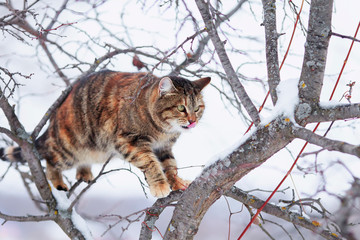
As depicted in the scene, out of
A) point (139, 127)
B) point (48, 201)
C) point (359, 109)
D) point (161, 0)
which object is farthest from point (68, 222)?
point (359, 109)

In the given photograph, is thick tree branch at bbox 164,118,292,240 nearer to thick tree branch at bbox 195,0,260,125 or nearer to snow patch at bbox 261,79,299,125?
snow patch at bbox 261,79,299,125

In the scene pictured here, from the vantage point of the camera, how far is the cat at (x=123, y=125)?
10.7 feet

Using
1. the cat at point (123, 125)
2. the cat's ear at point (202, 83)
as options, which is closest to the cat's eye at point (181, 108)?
the cat at point (123, 125)

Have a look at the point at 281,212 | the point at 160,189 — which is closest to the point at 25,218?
the point at 160,189

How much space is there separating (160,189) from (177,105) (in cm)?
74

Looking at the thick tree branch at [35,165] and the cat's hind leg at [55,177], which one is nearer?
the thick tree branch at [35,165]

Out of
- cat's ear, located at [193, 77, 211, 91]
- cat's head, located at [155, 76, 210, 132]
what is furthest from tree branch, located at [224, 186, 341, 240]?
cat's ear, located at [193, 77, 211, 91]

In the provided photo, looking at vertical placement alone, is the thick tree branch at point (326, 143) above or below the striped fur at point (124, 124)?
below

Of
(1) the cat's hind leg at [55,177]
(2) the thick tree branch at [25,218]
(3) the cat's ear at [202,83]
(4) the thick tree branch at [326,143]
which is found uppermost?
(3) the cat's ear at [202,83]

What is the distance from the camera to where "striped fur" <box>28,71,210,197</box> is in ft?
10.7

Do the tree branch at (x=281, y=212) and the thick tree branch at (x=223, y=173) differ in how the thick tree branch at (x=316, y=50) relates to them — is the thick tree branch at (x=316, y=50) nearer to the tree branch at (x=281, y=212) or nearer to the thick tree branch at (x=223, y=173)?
the thick tree branch at (x=223, y=173)

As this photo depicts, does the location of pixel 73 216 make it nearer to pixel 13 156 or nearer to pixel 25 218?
pixel 25 218

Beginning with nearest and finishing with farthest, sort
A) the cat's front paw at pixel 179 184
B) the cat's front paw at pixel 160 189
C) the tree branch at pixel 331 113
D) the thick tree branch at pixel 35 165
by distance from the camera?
the tree branch at pixel 331 113 < the thick tree branch at pixel 35 165 < the cat's front paw at pixel 160 189 < the cat's front paw at pixel 179 184

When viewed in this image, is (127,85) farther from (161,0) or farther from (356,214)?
(356,214)
